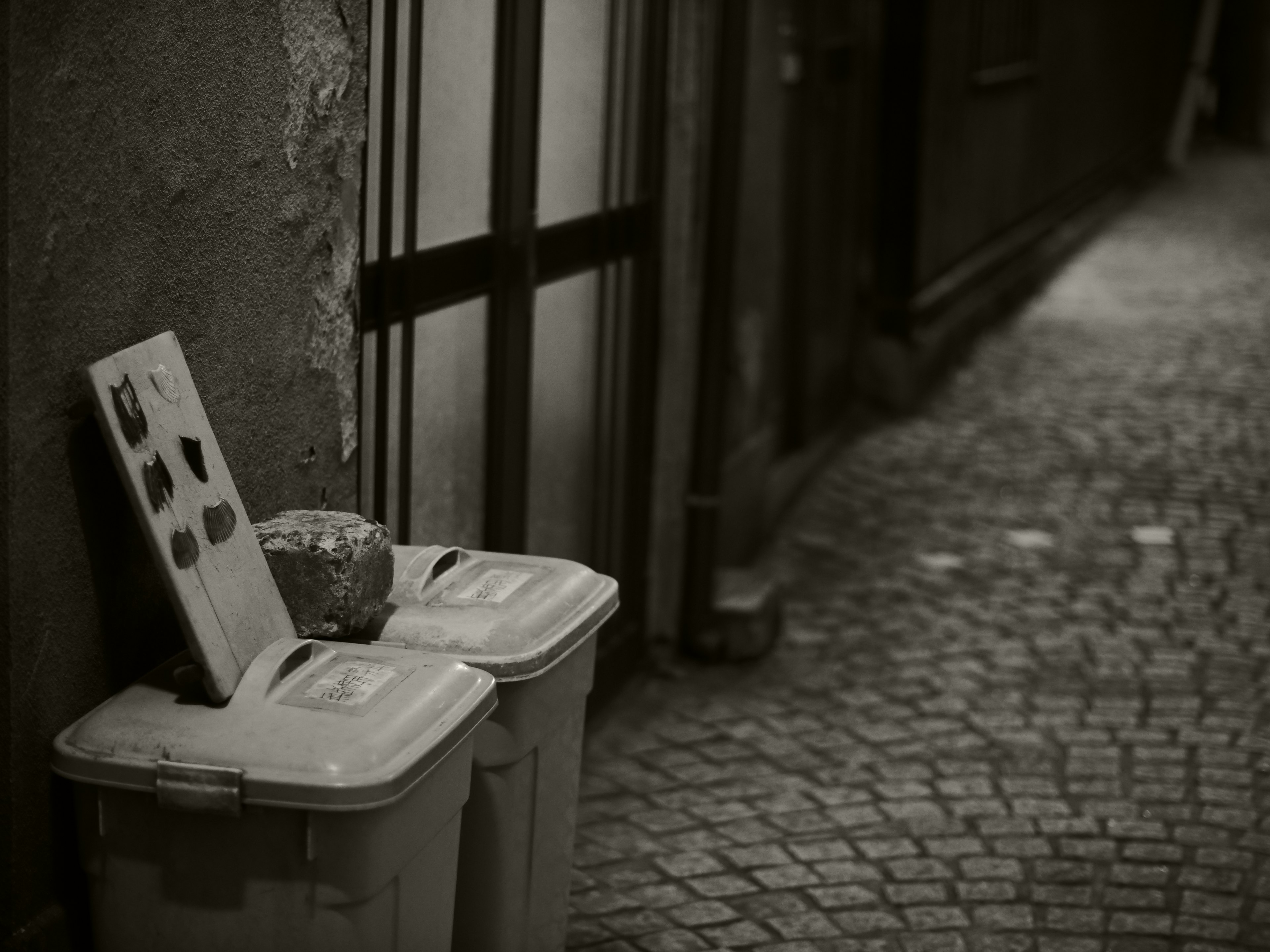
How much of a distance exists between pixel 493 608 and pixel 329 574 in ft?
1.06

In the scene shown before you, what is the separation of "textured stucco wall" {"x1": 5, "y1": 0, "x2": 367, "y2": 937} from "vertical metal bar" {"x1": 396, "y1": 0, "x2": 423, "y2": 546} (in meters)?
0.34

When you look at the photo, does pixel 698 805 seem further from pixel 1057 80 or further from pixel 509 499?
pixel 1057 80

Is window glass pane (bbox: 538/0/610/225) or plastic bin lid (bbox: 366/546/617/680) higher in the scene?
window glass pane (bbox: 538/0/610/225)

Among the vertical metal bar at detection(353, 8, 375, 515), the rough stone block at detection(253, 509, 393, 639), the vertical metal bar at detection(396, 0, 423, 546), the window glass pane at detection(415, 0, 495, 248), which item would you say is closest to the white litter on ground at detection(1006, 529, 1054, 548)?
the window glass pane at detection(415, 0, 495, 248)

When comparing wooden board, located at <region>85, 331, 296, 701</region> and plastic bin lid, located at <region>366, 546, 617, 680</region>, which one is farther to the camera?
plastic bin lid, located at <region>366, 546, 617, 680</region>

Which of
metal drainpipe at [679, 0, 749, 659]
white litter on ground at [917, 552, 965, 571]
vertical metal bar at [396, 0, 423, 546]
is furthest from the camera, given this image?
white litter on ground at [917, 552, 965, 571]

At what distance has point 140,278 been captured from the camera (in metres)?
2.81

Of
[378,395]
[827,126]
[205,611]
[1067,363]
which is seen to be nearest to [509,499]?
[378,395]

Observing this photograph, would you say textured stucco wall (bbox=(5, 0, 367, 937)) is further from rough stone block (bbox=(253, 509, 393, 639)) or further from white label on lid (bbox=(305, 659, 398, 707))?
white label on lid (bbox=(305, 659, 398, 707))

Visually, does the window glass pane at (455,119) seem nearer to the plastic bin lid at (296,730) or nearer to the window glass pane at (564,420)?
the window glass pane at (564,420)

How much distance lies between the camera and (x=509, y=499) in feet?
14.9

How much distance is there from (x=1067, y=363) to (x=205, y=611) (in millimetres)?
8511

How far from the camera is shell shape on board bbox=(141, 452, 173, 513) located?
2646 millimetres

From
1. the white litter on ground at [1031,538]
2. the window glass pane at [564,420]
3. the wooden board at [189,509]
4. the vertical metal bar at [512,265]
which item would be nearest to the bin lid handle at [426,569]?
the wooden board at [189,509]
